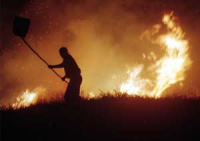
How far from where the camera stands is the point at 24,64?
76.1 ft

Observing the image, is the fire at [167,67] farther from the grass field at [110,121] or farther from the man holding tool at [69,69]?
the grass field at [110,121]

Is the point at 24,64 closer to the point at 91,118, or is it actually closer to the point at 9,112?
the point at 9,112

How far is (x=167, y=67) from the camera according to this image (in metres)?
16.9

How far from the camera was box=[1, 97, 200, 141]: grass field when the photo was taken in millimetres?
7656

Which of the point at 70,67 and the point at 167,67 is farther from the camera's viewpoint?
the point at 167,67

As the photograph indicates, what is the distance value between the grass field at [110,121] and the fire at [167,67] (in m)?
6.28

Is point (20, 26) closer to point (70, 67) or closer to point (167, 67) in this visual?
point (70, 67)

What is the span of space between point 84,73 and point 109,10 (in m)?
4.35

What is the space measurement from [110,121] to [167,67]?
9210 millimetres

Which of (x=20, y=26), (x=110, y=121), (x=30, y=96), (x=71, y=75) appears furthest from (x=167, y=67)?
(x=110, y=121)

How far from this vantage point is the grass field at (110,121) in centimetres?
766

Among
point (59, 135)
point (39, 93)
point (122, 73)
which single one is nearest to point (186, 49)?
point (122, 73)

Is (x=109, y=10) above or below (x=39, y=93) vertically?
above

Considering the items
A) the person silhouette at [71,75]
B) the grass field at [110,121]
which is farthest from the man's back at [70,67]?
the grass field at [110,121]
